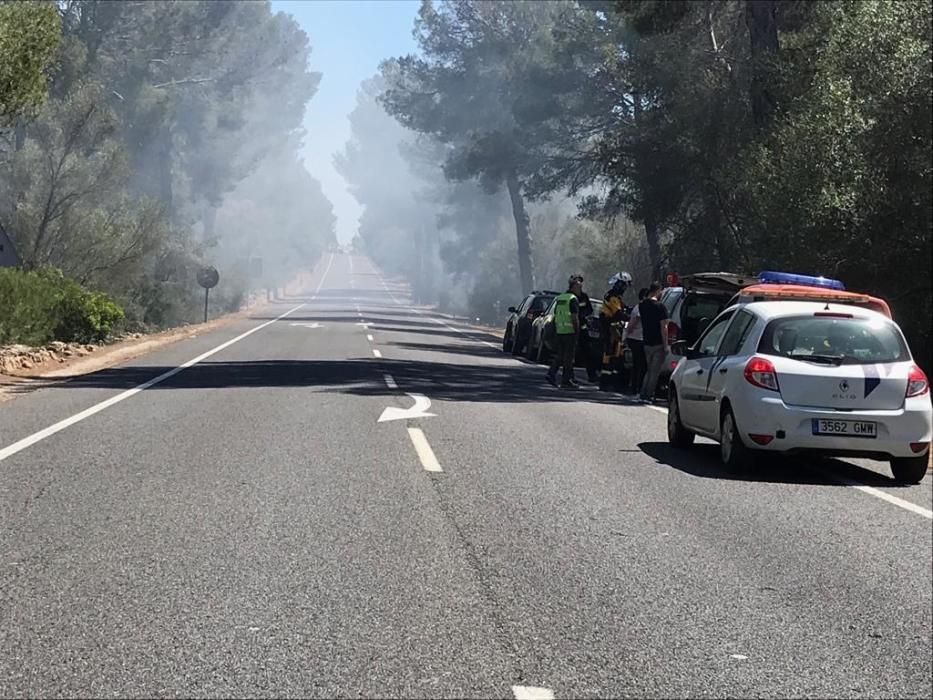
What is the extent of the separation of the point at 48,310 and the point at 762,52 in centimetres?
1652

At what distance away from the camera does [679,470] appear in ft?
48.5

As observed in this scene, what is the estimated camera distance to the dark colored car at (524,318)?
32.7m

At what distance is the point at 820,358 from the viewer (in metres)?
13.0

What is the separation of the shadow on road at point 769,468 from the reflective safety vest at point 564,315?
6.03 m

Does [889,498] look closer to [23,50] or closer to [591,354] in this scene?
[591,354]

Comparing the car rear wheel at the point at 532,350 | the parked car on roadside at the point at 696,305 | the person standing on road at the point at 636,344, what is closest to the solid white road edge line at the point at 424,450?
the person standing on road at the point at 636,344

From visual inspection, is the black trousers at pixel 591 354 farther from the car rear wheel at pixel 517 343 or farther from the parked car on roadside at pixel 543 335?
the car rear wheel at pixel 517 343

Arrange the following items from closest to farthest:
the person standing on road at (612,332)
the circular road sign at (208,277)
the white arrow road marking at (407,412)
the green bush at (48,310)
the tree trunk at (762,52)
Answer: the white arrow road marking at (407,412) < the person standing on road at (612,332) < the green bush at (48,310) < the tree trunk at (762,52) < the circular road sign at (208,277)

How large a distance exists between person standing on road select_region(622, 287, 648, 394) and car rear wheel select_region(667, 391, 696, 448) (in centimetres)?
463

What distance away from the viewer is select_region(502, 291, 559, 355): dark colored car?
32688mm

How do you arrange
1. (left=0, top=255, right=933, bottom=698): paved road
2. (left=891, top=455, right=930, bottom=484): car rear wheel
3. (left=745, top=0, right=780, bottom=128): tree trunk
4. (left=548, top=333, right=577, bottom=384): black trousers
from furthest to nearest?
1. (left=745, top=0, right=780, bottom=128): tree trunk
2. (left=548, top=333, right=577, bottom=384): black trousers
3. (left=891, top=455, right=930, bottom=484): car rear wheel
4. (left=0, top=255, right=933, bottom=698): paved road

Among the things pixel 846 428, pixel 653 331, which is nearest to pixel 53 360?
pixel 653 331

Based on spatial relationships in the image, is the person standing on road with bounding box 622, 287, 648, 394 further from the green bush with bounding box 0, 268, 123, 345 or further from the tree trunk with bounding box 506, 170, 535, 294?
the tree trunk with bounding box 506, 170, 535, 294

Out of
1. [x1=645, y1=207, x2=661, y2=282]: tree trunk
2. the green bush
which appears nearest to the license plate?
the green bush
